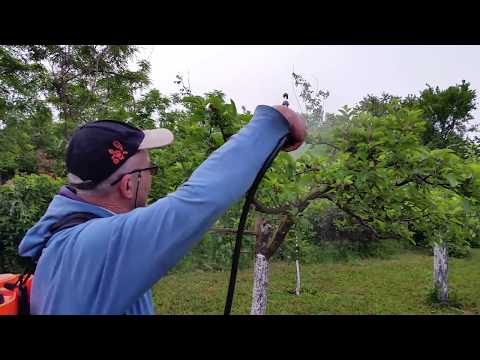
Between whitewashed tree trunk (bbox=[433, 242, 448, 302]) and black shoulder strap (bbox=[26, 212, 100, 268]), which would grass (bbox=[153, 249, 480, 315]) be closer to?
whitewashed tree trunk (bbox=[433, 242, 448, 302])

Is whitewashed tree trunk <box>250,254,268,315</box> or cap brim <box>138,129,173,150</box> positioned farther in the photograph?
whitewashed tree trunk <box>250,254,268,315</box>

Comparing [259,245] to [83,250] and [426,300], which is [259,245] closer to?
[83,250]

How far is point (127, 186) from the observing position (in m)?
0.68

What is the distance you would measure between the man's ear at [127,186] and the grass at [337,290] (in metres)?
4.45

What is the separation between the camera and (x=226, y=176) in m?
0.48

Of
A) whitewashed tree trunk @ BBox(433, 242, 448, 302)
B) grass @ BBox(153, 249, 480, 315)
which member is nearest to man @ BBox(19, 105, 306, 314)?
grass @ BBox(153, 249, 480, 315)

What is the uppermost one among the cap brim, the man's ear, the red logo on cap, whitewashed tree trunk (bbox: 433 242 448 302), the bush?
the cap brim

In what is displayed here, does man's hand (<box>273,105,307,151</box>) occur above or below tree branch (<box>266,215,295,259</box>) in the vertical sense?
above

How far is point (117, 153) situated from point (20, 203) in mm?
4886

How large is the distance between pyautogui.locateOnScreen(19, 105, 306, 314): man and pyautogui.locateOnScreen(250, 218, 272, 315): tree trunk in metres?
2.10

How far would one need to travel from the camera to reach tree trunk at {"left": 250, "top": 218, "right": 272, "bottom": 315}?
2729 millimetres
